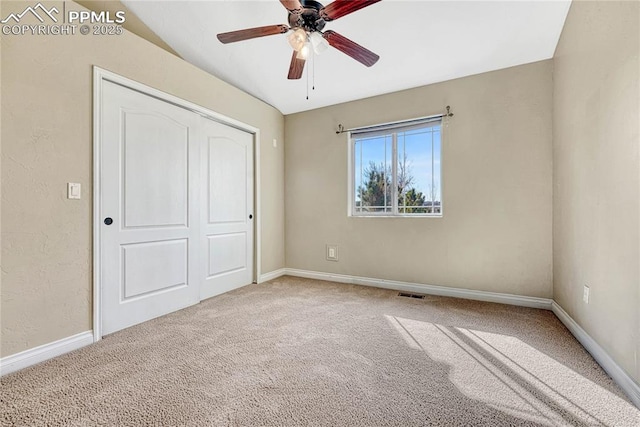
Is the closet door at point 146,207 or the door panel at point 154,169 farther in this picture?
the door panel at point 154,169

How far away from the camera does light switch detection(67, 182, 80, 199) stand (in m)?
1.98

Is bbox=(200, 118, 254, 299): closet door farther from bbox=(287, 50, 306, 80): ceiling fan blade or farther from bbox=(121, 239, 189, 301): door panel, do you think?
bbox=(287, 50, 306, 80): ceiling fan blade

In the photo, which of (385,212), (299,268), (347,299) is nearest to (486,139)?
(385,212)

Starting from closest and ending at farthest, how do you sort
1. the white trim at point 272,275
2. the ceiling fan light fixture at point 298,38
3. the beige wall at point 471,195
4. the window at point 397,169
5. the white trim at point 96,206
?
the ceiling fan light fixture at point 298,38 < the white trim at point 96,206 < the beige wall at point 471,195 < the window at point 397,169 < the white trim at point 272,275

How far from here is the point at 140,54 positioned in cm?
240

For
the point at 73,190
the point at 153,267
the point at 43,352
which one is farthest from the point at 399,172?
the point at 43,352

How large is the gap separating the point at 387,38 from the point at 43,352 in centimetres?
366

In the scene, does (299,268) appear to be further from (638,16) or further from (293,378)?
(638,16)

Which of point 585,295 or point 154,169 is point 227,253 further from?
point 585,295

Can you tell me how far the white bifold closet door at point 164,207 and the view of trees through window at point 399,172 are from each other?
5.14 feet

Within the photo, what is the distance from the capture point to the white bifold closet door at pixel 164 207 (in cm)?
227

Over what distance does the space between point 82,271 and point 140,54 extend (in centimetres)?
184

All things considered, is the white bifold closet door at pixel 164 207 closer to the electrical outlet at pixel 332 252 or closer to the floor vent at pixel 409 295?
the electrical outlet at pixel 332 252

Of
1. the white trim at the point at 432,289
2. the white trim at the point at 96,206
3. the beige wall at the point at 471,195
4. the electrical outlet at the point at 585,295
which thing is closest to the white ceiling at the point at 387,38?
the beige wall at the point at 471,195
